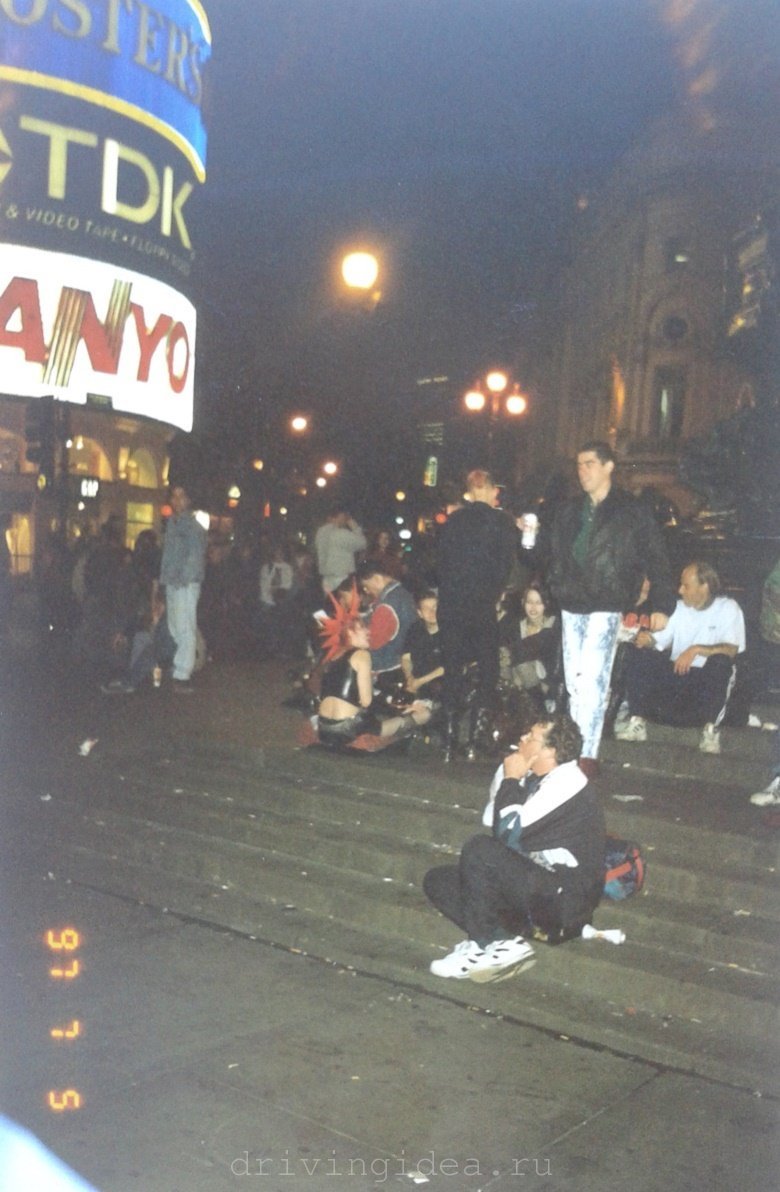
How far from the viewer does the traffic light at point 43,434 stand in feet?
52.2

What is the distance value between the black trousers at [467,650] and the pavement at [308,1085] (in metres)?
2.00

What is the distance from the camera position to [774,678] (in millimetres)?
8766

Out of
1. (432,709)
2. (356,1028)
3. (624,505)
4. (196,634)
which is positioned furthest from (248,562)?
(356,1028)

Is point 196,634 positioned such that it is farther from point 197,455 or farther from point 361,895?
point 197,455

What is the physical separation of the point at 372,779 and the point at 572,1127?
3.53 meters

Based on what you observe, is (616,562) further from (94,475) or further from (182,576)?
(94,475)

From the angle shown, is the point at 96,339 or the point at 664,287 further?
the point at 664,287

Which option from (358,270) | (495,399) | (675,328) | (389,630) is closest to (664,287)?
(675,328)

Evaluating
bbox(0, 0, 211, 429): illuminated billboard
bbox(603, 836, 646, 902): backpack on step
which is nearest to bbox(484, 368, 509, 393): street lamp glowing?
bbox(0, 0, 211, 429): illuminated billboard

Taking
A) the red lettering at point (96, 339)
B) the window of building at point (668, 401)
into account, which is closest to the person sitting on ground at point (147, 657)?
the red lettering at point (96, 339)

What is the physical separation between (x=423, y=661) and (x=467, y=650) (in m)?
0.89

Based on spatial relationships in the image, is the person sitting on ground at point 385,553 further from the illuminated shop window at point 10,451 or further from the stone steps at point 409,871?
the illuminated shop window at point 10,451

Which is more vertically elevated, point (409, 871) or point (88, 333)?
point (88, 333)

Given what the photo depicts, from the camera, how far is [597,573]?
22.1 feet
